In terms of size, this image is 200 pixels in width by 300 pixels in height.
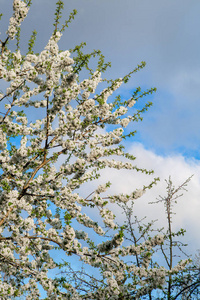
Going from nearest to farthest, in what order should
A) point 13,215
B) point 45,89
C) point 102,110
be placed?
point 13,215 < point 45,89 < point 102,110

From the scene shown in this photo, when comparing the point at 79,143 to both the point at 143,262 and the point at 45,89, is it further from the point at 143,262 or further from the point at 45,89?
the point at 143,262

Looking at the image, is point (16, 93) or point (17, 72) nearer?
point (17, 72)

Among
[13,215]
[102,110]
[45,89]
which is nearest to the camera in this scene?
[13,215]

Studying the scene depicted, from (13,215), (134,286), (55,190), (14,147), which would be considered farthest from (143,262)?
(14,147)

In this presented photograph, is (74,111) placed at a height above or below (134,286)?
above

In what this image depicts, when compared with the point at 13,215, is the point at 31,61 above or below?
above

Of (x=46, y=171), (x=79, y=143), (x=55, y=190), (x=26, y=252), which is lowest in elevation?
(x=26, y=252)

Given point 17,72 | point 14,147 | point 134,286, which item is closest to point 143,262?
point 134,286

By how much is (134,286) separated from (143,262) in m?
0.67

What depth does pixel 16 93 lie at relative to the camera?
9.48 m

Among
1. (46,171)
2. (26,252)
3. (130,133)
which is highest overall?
(130,133)

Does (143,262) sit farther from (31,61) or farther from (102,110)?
(31,61)

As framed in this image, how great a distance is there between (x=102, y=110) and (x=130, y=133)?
121 cm

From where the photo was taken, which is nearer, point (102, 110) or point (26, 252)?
point (26, 252)
